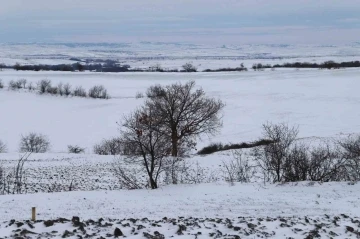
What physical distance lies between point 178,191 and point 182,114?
18.3m

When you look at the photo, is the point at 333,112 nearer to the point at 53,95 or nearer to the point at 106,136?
the point at 106,136

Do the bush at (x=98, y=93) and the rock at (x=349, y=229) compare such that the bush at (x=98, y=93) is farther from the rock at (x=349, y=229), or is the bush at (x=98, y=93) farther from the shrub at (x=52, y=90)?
the rock at (x=349, y=229)

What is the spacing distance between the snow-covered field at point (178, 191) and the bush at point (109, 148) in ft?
11.8

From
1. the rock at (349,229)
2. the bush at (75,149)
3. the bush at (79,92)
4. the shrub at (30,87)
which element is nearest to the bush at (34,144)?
the bush at (75,149)

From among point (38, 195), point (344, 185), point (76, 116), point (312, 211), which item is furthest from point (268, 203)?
point (76, 116)

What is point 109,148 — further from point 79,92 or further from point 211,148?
point 79,92

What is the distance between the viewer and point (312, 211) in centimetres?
1300

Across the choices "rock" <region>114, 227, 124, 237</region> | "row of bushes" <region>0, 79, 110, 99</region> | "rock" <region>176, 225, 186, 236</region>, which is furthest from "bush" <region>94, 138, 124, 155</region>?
"row of bushes" <region>0, 79, 110, 99</region>

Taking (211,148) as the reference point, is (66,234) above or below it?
above

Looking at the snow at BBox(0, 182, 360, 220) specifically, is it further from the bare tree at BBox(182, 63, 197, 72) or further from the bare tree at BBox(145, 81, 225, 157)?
the bare tree at BBox(182, 63, 197, 72)

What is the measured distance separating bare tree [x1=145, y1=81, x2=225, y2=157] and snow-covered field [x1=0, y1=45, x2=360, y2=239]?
520 centimetres

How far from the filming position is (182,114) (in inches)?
1369

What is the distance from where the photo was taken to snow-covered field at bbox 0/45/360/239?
999cm

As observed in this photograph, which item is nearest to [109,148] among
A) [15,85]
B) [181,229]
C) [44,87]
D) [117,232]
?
[181,229]
